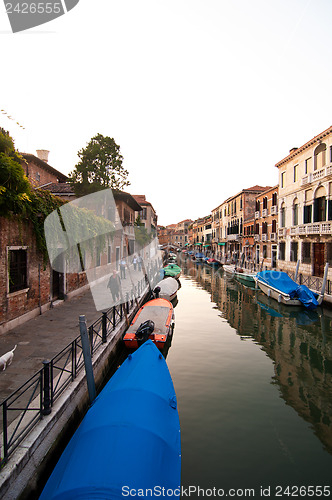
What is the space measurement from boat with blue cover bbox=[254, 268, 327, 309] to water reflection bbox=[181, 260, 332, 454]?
387 mm

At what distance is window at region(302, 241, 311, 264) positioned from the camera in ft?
Result: 71.0

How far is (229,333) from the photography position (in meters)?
11.9

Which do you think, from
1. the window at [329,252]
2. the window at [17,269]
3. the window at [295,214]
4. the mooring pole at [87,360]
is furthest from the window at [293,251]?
the mooring pole at [87,360]

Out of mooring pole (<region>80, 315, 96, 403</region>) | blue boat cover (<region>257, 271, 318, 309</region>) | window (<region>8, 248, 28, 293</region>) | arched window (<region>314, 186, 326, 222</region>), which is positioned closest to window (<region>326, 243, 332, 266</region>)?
arched window (<region>314, 186, 326, 222</region>)

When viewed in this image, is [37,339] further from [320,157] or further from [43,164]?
[43,164]

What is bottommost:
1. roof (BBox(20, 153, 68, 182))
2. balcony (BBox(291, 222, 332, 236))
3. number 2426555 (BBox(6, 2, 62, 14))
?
balcony (BBox(291, 222, 332, 236))

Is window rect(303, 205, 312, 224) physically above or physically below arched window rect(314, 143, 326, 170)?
below

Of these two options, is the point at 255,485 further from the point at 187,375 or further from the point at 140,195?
the point at 140,195

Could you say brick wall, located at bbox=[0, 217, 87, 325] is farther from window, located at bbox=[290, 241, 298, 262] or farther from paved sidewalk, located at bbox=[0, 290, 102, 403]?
window, located at bbox=[290, 241, 298, 262]

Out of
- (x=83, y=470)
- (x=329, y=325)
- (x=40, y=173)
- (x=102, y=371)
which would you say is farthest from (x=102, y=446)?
(x=40, y=173)

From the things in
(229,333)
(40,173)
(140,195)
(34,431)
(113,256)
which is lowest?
(229,333)

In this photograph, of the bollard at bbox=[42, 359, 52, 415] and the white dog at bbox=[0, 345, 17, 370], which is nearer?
the bollard at bbox=[42, 359, 52, 415]

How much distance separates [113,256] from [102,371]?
55.8 feet

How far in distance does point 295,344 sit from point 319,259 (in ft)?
37.9
